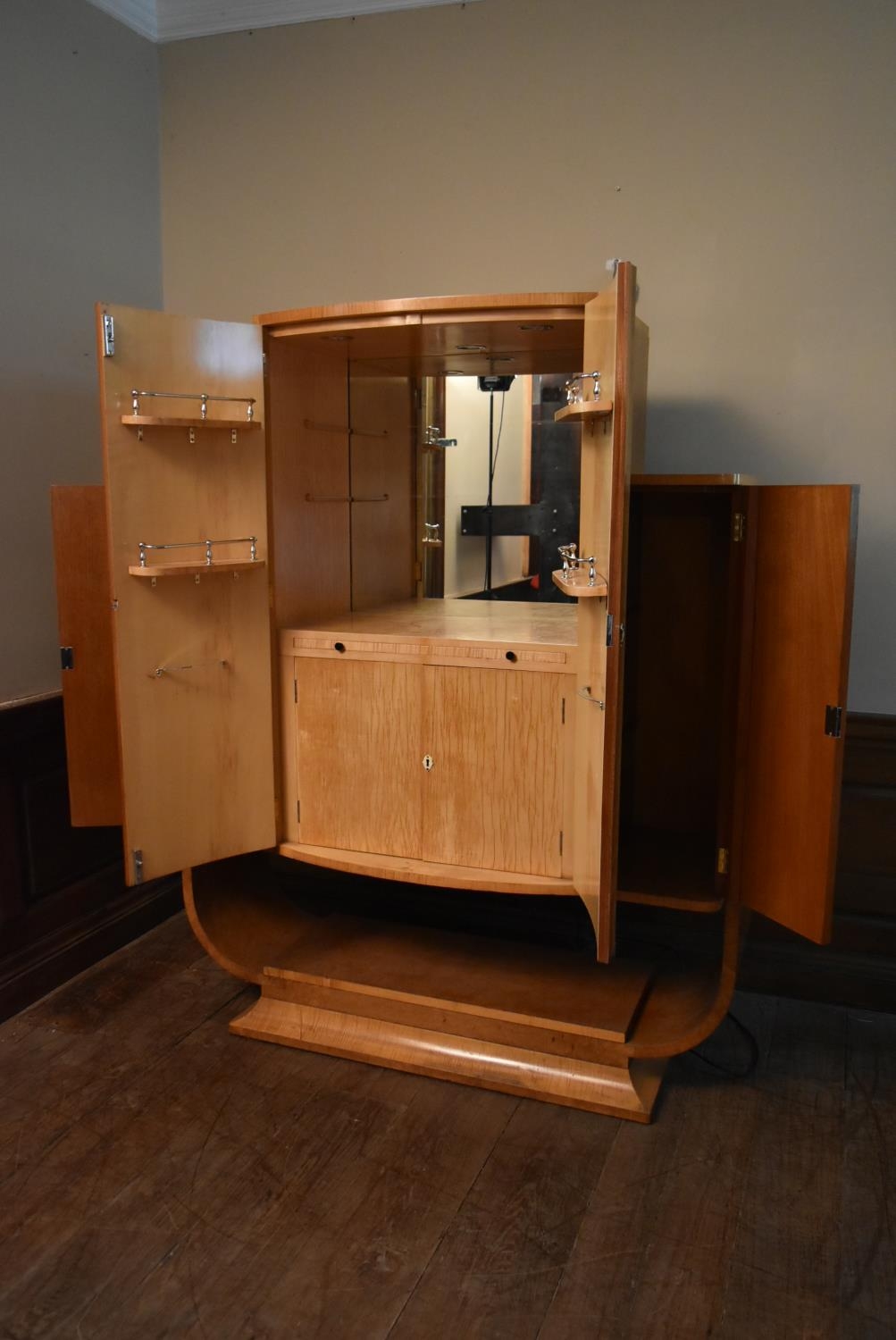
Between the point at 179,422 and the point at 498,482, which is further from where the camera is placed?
the point at 498,482

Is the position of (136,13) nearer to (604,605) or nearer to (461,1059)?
(604,605)

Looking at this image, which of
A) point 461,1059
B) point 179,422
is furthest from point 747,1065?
point 179,422

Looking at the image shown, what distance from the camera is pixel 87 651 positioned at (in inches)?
113

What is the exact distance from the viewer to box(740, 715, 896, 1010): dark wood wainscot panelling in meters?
2.91

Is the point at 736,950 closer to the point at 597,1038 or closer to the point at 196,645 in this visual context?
the point at 597,1038

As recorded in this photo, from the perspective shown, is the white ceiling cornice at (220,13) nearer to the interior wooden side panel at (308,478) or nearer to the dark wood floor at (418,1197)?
the interior wooden side panel at (308,478)

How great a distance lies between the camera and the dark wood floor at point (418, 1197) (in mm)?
1889

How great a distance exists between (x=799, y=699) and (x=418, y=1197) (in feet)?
4.49

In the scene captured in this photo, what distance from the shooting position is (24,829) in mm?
3023

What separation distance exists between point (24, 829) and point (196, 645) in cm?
88

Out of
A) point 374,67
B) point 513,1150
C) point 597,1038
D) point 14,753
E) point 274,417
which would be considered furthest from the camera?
point 374,67

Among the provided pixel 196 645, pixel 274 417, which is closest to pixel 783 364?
pixel 274 417

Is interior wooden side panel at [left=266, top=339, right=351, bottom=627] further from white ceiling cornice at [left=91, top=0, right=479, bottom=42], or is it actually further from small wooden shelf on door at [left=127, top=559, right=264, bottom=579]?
white ceiling cornice at [left=91, top=0, right=479, bottom=42]

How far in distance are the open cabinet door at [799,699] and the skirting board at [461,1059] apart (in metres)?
0.56
